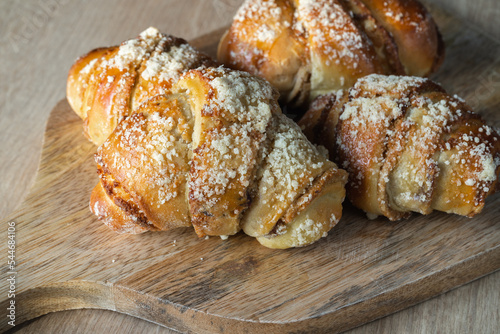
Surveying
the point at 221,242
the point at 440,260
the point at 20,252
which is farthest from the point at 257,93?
the point at 20,252

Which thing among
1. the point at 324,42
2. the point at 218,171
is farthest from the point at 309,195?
the point at 324,42

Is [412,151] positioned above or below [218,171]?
above

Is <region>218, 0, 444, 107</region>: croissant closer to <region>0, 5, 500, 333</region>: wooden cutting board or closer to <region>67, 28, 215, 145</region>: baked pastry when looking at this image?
<region>67, 28, 215, 145</region>: baked pastry

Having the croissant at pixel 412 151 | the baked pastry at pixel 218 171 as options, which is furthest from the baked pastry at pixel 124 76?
the croissant at pixel 412 151

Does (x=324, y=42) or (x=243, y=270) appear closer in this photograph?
(x=243, y=270)

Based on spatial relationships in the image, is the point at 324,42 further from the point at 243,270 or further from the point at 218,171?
the point at 243,270

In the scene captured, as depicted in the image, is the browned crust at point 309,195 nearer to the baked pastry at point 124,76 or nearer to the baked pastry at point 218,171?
the baked pastry at point 218,171

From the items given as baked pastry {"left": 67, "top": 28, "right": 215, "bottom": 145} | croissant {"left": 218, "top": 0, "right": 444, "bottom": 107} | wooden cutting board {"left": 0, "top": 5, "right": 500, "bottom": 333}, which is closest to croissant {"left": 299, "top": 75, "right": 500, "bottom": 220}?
wooden cutting board {"left": 0, "top": 5, "right": 500, "bottom": 333}
